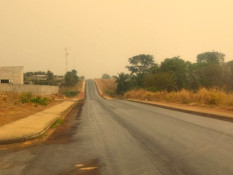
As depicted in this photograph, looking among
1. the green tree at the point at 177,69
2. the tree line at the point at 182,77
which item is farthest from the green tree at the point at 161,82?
the green tree at the point at 177,69

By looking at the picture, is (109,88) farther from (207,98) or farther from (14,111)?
(14,111)

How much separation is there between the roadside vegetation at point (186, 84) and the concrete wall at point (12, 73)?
25.1m

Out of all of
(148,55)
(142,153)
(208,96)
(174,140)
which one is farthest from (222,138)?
(148,55)

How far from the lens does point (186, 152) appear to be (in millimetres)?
7840

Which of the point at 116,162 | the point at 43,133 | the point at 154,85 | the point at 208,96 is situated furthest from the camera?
the point at 154,85

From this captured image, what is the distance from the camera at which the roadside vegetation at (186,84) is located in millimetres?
29297

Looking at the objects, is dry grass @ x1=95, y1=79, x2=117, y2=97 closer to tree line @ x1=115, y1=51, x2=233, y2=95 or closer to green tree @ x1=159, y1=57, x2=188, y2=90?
tree line @ x1=115, y1=51, x2=233, y2=95

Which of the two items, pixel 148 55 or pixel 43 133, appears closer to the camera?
pixel 43 133

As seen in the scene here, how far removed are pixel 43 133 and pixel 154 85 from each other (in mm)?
48194

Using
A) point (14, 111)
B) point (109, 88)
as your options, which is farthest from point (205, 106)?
point (109, 88)

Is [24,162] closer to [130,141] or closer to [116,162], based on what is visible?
[116,162]

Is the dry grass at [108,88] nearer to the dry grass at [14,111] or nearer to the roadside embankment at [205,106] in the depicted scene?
the roadside embankment at [205,106]

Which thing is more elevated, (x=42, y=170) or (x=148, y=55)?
(x=148, y=55)

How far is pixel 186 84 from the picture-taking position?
66.6 m
